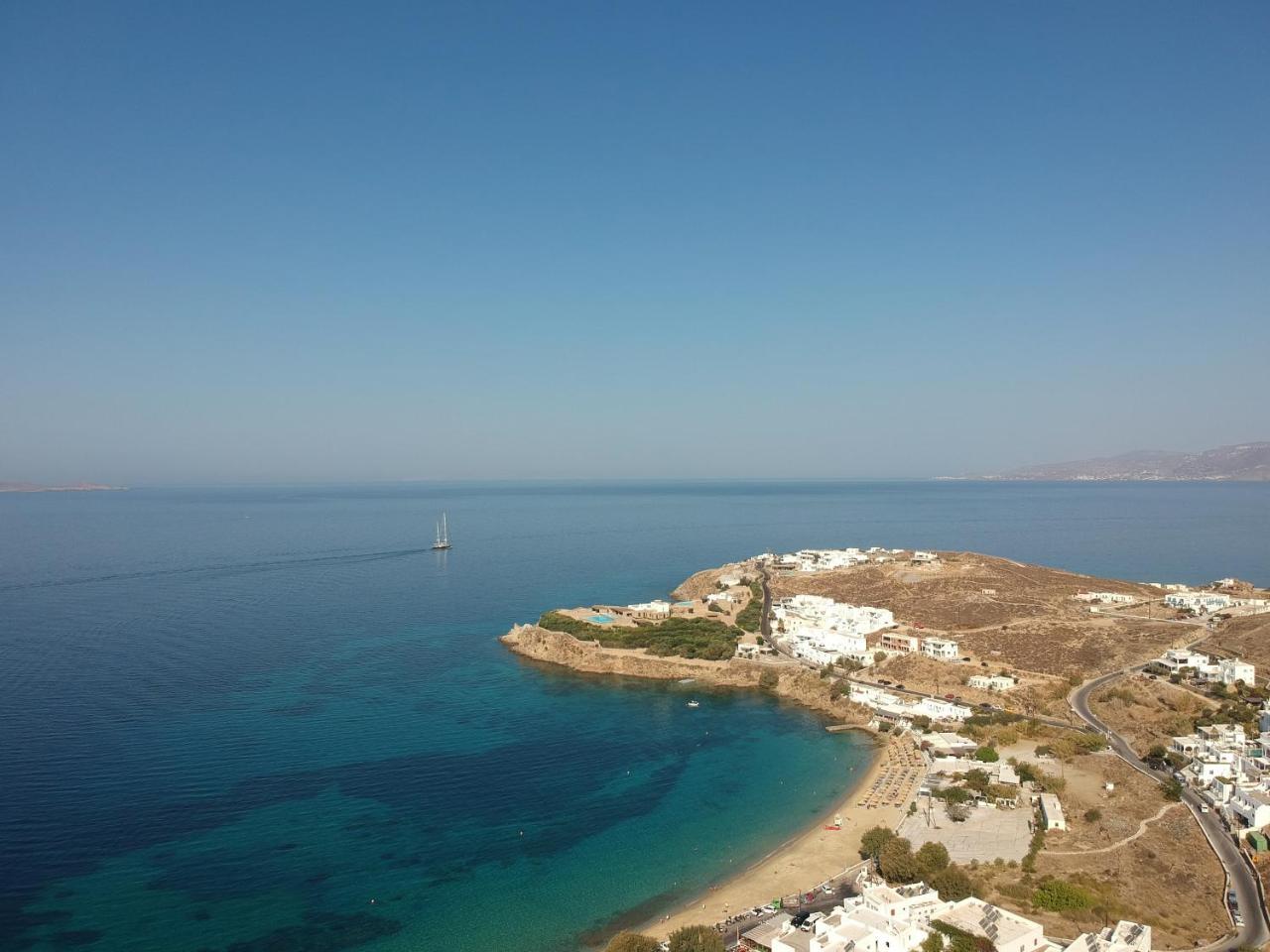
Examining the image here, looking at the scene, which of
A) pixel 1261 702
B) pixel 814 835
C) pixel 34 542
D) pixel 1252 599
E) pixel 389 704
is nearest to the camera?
pixel 814 835

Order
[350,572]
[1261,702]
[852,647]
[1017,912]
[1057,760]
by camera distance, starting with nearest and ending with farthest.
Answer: [1017,912], [1057,760], [1261,702], [852,647], [350,572]

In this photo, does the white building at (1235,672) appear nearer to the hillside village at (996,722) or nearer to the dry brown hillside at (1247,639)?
the hillside village at (996,722)

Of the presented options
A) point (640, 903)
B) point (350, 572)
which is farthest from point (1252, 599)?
point (350, 572)

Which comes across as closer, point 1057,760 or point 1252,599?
point 1057,760

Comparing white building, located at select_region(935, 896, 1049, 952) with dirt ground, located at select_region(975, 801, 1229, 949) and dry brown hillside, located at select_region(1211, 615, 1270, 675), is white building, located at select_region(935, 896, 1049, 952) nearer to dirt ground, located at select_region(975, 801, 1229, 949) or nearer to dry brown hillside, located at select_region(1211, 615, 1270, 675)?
dirt ground, located at select_region(975, 801, 1229, 949)

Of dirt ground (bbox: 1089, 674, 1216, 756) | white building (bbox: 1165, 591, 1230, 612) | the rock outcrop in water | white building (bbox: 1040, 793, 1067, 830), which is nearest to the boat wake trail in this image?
the rock outcrop in water

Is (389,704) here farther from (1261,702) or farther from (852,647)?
(1261,702)

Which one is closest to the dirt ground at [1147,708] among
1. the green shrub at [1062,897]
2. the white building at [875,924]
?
the green shrub at [1062,897]
